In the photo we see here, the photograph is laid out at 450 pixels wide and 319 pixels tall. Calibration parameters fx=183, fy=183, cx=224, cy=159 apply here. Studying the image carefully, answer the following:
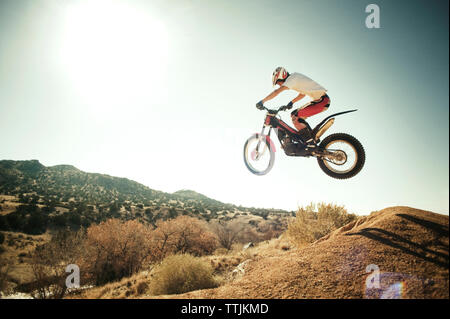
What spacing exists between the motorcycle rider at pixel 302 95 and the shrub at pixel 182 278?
26.1 feet

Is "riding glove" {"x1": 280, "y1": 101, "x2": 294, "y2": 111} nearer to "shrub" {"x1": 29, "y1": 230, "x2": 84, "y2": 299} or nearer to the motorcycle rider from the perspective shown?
the motorcycle rider

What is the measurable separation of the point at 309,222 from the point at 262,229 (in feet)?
127

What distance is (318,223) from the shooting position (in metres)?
9.46

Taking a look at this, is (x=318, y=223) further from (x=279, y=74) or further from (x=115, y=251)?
(x=115, y=251)

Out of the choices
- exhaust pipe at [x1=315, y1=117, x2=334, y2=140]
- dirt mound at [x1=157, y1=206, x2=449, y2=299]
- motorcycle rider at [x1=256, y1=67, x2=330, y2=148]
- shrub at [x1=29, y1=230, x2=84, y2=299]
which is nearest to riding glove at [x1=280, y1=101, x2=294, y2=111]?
motorcycle rider at [x1=256, y1=67, x2=330, y2=148]

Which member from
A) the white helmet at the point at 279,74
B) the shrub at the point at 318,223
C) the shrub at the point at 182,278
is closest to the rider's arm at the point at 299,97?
the white helmet at the point at 279,74

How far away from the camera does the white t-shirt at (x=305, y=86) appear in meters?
5.31

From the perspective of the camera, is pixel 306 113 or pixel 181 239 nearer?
pixel 306 113

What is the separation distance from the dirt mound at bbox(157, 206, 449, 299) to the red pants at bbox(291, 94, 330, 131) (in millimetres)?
3459

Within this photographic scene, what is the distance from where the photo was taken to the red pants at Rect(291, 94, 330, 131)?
542cm

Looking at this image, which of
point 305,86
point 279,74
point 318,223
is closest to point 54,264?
point 318,223

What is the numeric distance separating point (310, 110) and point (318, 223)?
657 centimetres

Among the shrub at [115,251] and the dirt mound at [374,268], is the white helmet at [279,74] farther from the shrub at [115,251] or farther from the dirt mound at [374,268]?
the shrub at [115,251]
